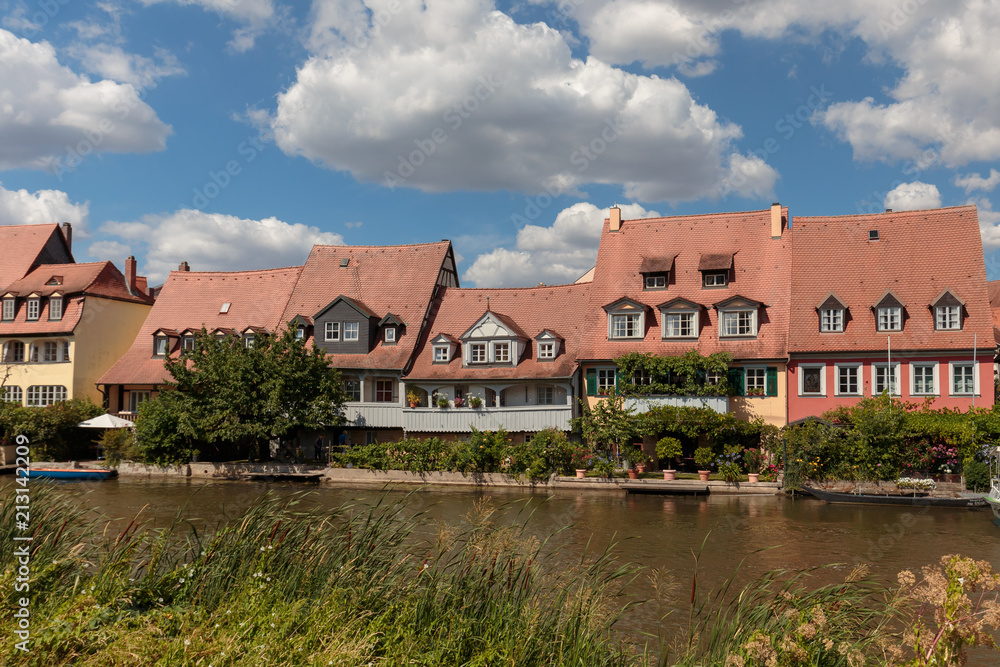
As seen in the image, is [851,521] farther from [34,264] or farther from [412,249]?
[34,264]

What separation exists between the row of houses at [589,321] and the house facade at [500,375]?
92 millimetres

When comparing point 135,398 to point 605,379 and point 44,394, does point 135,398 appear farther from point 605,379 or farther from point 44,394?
point 605,379

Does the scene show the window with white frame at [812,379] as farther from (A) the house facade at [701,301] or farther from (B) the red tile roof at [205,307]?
(B) the red tile roof at [205,307]

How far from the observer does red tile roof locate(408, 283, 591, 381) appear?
1384 inches

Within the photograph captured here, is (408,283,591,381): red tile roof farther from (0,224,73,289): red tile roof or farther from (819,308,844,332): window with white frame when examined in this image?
(0,224,73,289): red tile roof

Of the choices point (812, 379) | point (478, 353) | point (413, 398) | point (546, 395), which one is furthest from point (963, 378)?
point (413, 398)

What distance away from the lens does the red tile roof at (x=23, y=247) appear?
45156 millimetres

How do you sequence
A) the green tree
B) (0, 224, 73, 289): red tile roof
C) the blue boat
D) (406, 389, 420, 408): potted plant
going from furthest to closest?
(0, 224, 73, 289): red tile roof < (406, 389, 420, 408): potted plant < the blue boat < the green tree

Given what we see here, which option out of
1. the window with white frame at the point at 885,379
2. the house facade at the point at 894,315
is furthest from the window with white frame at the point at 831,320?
the window with white frame at the point at 885,379

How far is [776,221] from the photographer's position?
3638 cm

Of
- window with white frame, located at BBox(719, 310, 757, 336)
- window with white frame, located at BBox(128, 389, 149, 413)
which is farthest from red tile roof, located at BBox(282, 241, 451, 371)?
window with white frame, located at BBox(719, 310, 757, 336)

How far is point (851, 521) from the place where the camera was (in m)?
23.9

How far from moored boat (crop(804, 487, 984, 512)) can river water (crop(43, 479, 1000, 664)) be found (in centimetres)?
50

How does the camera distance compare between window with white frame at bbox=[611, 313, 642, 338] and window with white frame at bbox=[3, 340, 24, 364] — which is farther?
window with white frame at bbox=[3, 340, 24, 364]
